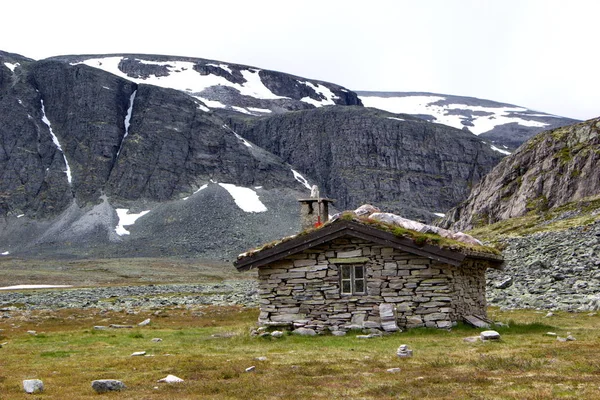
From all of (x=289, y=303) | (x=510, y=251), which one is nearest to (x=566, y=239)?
(x=510, y=251)

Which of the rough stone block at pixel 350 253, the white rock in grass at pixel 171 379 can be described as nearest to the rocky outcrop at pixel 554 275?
the rough stone block at pixel 350 253

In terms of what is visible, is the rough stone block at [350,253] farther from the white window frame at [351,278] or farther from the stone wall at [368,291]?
the white window frame at [351,278]

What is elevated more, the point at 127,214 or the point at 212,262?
the point at 127,214

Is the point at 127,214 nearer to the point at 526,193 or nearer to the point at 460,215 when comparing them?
the point at 460,215

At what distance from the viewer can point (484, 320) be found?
25.0 metres

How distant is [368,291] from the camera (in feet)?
77.6

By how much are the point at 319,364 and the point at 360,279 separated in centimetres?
840

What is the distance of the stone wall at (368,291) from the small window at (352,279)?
190 mm

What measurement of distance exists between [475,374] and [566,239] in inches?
1496

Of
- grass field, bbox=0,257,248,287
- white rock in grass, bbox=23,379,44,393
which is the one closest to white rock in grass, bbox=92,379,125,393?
white rock in grass, bbox=23,379,44,393

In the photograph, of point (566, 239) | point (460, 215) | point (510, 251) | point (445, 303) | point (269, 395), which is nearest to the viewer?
point (269, 395)

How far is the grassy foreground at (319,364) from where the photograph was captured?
11.9 m

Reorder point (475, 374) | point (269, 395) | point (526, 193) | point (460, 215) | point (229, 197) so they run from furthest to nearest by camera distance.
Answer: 1. point (229, 197)
2. point (460, 215)
3. point (526, 193)
4. point (475, 374)
5. point (269, 395)

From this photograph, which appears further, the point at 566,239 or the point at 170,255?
the point at 170,255
